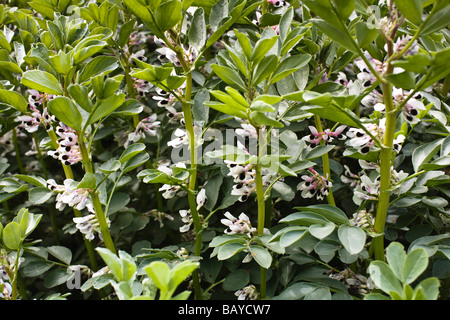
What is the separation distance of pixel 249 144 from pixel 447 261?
1.42 ft

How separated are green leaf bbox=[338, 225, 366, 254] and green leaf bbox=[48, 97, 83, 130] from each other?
1.61 feet

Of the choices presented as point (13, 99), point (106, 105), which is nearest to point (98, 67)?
point (106, 105)

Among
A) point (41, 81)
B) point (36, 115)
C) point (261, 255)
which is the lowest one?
point (261, 255)

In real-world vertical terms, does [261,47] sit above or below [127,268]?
above

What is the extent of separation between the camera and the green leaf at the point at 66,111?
79cm

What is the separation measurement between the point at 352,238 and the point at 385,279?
0.11 meters

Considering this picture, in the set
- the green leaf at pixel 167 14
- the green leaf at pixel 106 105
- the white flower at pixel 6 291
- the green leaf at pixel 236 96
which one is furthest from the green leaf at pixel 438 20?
the white flower at pixel 6 291

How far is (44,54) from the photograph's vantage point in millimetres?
895

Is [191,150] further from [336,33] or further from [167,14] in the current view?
[336,33]

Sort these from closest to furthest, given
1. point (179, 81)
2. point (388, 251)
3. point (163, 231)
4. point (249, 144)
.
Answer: point (388, 251) < point (179, 81) < point (249, 144) < point (163, 231)

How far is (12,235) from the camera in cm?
86

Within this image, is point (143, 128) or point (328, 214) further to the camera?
point (143, 128)
